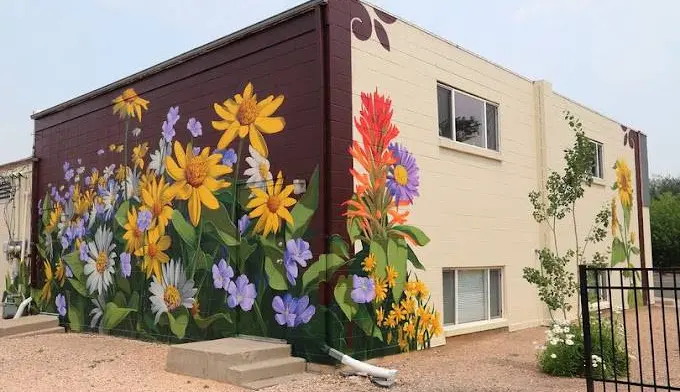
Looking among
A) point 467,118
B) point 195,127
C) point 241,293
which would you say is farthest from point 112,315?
point 467,118

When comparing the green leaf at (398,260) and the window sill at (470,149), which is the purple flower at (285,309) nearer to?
the green leaf at (398,260)

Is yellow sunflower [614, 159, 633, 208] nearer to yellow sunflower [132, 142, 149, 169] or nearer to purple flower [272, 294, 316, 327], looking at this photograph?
purple flower [272, 294, 316, 327]

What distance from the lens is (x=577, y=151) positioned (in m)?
8.65

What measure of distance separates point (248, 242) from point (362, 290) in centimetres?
186

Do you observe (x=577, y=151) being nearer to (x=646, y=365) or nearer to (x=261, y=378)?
(x=646, y=365)

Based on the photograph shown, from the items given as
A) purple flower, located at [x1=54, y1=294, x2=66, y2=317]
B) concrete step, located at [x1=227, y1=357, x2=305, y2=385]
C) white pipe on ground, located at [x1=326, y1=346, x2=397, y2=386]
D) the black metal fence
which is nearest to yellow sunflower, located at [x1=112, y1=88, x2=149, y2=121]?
purple flower, located at [x1=54, y1=294, x2=66, y2=317]

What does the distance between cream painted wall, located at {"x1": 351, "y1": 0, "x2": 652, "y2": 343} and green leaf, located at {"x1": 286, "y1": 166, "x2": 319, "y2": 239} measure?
3.09ft

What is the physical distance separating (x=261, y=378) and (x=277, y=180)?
2720 millimetres

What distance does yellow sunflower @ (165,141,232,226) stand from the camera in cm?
970

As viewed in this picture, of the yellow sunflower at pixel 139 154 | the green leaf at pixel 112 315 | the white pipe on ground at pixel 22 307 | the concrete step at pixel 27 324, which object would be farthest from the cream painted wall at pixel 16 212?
the yellow sunflower at pixel 139 154

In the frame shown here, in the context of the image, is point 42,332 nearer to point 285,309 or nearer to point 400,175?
point 285,309

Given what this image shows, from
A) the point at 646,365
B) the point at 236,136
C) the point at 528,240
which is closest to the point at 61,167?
the point at 236,136

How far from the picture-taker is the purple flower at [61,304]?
13.1m

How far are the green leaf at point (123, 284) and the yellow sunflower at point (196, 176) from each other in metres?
2.23
